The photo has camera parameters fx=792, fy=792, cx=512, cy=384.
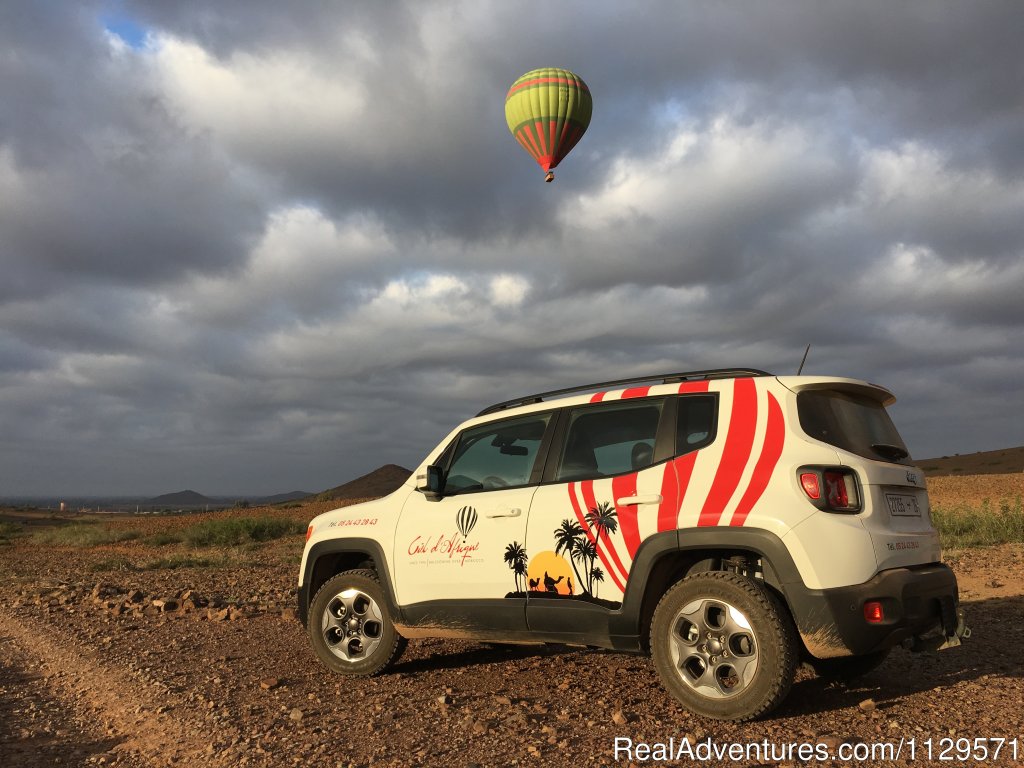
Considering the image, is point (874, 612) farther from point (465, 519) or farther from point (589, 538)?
point (465, 519)

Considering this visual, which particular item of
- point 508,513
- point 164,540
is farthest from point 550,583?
point 164,540

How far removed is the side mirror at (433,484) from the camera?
18.4ft

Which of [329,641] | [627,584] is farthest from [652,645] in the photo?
[329,641]

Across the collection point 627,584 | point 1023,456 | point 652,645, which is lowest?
point 652,645

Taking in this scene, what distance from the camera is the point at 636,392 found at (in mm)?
5066

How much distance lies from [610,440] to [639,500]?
594 mm

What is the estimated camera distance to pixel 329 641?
5.93 meters

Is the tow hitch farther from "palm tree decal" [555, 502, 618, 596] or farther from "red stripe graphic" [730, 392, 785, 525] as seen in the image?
"palm tree decal" [555, 502, 618, 596]

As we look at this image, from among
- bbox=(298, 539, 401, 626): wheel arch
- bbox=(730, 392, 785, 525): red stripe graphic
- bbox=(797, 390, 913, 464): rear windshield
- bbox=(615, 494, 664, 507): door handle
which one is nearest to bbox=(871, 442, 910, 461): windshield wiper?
bbox=(797, 390, 913, 464): rear windshield

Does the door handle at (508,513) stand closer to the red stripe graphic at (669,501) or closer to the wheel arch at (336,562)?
the red stripe graphic at (669,501)

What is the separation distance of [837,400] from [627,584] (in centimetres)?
163

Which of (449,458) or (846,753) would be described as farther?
(449,458)

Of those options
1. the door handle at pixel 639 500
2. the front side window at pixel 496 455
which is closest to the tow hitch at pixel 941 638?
the door handle at pixel 639 500

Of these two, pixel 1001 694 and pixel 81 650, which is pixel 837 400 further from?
pixel 81 650
